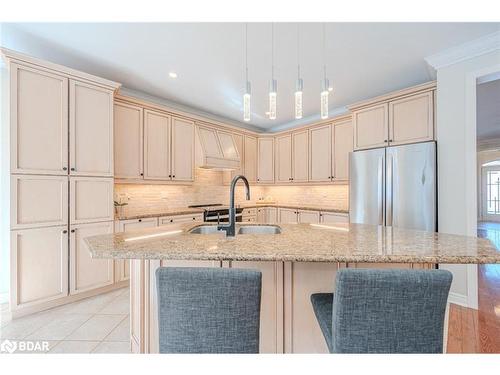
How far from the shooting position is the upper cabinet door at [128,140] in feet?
10.6

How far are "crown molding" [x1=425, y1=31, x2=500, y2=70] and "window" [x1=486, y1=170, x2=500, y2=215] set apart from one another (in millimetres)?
9867

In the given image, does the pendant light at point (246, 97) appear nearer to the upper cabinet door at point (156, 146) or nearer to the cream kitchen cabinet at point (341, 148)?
the upper cabinet door at point (156, 146)

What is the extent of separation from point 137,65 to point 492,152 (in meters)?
11.4

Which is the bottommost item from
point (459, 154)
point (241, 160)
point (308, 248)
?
point (308, 248)

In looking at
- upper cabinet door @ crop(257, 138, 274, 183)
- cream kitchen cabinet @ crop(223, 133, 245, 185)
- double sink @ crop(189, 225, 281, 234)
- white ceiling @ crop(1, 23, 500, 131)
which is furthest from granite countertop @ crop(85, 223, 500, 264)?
upper cabinet door @ crop(257, 138, 274, 183)

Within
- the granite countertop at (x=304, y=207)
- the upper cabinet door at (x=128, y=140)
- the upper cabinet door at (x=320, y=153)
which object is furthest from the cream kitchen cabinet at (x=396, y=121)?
the upper cabinet door at (x=128, y=140)

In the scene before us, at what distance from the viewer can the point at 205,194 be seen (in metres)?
4.77

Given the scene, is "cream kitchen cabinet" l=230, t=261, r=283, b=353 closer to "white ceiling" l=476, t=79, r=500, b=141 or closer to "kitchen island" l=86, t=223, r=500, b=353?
"kitchen island" l=86, t=223, r=500, b=353

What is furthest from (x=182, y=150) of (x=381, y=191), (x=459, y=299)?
(x=459, y=299)

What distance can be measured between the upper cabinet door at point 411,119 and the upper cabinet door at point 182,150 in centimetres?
307

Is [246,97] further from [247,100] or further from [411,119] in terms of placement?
[411,119]

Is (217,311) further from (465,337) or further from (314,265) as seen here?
(465,337)

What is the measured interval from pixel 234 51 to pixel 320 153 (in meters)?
2.58
